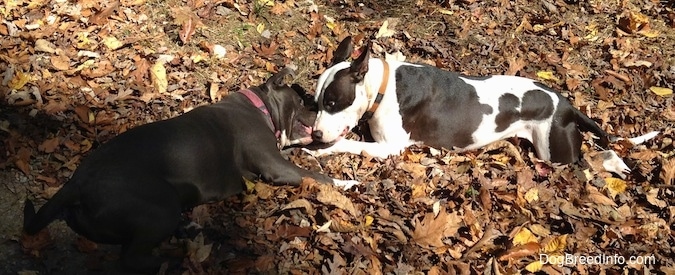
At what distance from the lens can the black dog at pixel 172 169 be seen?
14.8 ft

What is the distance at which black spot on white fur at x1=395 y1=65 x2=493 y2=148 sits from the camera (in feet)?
21.3

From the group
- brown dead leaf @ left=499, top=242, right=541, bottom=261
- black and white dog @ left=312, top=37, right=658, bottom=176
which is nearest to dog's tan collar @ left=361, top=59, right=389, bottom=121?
black and white dog @ left=312, top=37, right=658, bottom=176

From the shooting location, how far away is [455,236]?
5180 millimetres

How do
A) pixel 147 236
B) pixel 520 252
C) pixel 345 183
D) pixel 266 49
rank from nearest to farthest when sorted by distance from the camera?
pixel 147 236 < pixel 520 252 < pixel 345 183 < pixel 266 49

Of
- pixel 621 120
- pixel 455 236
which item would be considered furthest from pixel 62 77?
pixel 621 120

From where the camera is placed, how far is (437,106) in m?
6.51

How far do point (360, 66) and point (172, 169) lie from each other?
2054mm

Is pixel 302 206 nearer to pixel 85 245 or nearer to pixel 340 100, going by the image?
pixel 340 100

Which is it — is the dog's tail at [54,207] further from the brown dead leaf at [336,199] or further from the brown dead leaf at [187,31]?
the brown dead leaf at [187,31]

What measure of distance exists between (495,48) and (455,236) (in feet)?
11.5

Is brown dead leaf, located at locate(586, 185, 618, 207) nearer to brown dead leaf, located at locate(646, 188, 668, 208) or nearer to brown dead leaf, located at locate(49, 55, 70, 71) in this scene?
brown dead leaf, located at locate(646, 188, 668, 208)

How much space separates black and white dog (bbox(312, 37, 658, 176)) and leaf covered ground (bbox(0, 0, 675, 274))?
Result: 0.16 meters

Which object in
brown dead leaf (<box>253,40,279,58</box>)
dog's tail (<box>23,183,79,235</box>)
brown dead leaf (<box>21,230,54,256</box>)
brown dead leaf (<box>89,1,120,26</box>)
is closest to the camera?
dog's tail (<box>23,183,79,235</box>)

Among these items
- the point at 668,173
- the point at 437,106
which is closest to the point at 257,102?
the point at 437,106
